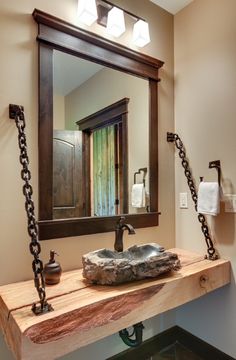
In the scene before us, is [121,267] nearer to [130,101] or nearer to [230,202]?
[230,202]

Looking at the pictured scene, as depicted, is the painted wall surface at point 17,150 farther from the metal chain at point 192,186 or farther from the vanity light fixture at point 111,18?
the metal chain at point 192,186

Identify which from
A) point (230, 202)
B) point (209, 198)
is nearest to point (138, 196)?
point (209, 198)

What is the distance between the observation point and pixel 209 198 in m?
1.83

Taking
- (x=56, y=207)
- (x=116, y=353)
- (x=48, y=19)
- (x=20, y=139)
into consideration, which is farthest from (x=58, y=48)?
(x=116, y=353)

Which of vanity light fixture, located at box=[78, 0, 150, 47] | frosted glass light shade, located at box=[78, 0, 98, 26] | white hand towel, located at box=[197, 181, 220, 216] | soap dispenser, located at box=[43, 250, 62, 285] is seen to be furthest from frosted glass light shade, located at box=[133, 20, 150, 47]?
soap dispenser, located at box=[43, 250, 62, 285]

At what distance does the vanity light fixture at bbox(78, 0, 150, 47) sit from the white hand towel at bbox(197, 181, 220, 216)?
3.88 feet

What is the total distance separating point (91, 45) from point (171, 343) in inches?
92.6

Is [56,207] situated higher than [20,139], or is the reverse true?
[20,139]

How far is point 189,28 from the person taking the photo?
2.16 meters

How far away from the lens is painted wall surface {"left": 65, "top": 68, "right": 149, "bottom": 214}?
1854 mm

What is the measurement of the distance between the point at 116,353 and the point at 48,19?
2.25 meters

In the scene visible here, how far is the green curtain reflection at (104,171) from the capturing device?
1.85 meters

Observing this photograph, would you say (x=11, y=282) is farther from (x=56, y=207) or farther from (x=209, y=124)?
(x=209, y=124)

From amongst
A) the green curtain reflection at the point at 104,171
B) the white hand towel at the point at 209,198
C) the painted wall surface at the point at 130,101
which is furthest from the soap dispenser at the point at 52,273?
the white hand towel at the point at 209,198
